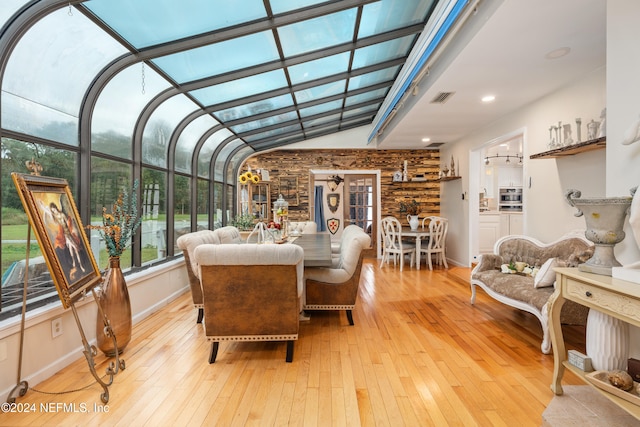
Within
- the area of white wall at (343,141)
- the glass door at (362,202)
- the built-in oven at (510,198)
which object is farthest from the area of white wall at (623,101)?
the built-in oven at (510,198)

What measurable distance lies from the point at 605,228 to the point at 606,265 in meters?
0.20

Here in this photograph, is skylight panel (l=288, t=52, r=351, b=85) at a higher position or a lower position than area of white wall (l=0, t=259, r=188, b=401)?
higher

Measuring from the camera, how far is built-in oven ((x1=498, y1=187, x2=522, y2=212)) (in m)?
8.78

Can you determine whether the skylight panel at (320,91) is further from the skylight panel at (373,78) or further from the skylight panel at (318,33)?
the skylight panel at (318,33)

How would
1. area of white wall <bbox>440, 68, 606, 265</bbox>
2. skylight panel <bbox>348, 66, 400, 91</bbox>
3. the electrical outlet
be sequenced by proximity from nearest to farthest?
the electrical outlet, area of white wall <bbox>440, 68, 606, 265</bbox>, skylight panel <bbox>348, 66, 400, 91</bbox>

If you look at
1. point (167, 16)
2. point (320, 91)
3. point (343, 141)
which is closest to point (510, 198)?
point (343, 141)

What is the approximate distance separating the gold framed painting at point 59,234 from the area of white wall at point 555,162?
178 inches

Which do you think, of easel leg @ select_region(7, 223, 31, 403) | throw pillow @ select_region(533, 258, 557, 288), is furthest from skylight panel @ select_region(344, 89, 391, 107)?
easel leg @ select_region(7, 223, 31, 403)

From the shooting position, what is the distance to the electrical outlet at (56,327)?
2299 millimetres

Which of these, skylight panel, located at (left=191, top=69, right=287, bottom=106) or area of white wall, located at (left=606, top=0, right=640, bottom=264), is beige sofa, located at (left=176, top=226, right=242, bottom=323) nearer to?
skylight panel, located at (left=191, top=69, right=287, bottom=106)

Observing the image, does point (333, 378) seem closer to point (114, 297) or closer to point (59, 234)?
point (114, 297)

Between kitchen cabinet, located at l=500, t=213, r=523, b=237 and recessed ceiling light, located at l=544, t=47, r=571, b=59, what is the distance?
5.06 metres

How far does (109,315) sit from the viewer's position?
2.55 meters

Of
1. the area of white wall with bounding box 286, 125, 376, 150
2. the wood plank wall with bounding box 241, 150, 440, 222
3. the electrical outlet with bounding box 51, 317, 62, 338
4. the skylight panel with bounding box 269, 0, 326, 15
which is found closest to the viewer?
the electrical outlet with bounding box 51, 317, 62, 338
